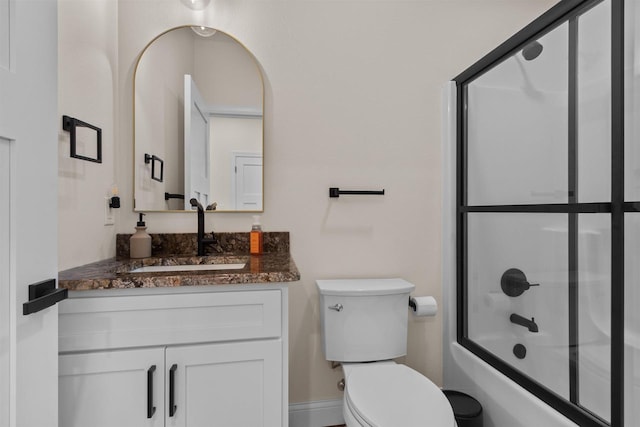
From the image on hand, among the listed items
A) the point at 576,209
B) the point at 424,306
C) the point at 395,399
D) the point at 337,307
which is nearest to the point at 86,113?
the point at 337,307

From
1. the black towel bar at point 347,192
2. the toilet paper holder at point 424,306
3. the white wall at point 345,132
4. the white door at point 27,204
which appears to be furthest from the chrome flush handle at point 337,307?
the white door at point 27,204

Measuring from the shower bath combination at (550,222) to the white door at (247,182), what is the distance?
1.03m

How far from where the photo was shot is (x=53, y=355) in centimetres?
84

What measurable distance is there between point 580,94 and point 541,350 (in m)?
0.95

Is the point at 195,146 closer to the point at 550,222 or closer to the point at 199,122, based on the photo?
the point at 199,122

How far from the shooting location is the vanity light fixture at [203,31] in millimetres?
1691

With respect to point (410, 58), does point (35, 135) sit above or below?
below

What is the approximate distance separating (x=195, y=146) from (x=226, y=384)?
1.11 metres

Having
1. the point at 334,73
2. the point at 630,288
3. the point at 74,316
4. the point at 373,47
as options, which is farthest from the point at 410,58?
the point at 74,316

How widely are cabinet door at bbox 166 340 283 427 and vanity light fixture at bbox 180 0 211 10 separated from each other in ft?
5.16

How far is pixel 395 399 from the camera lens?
1221mm

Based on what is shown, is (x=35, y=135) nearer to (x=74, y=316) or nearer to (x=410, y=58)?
(x=74, y=316)

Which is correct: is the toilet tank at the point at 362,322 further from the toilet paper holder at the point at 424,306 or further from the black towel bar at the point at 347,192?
the black towel bar at the point at 347,192

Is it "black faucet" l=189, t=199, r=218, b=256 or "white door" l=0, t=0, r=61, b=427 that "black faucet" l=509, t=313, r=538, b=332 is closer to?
"black faucet" l=189, t=199, r=218, b=256
